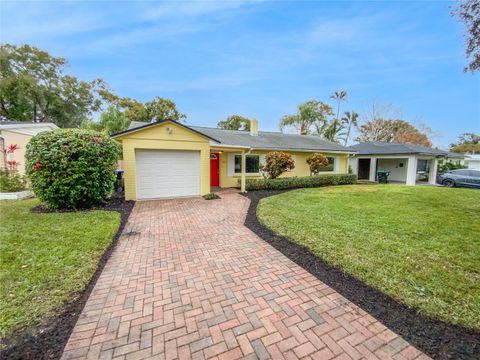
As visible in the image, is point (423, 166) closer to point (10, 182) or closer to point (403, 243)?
point (403, 243)

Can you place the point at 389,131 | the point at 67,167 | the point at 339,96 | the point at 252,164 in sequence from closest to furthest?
the point at 67,167 < the point at 252,164 < the point at 339,96 < the point at 389,131

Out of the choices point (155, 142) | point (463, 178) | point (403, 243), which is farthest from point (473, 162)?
point (155, 142)

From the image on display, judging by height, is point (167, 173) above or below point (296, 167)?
below

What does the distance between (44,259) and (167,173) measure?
6020 mm

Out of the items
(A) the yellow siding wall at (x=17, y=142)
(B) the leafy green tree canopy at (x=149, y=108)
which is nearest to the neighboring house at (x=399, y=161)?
(B) the leafy green tree canopy at (x=149, y=108)

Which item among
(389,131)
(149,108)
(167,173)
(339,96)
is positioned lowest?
(167,173)

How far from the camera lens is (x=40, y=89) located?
70.9ft

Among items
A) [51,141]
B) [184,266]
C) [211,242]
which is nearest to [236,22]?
[51,141]

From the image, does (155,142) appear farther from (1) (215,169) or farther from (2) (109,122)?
(2) (109,122)

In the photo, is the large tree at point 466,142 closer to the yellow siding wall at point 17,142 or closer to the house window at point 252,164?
the house window at point 252,164

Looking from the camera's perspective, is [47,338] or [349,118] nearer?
[47,338]

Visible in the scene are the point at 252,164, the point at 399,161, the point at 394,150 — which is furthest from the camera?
the point at 399,161

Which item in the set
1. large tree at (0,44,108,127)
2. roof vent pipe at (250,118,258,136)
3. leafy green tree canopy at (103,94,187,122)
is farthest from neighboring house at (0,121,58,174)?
large tree at (0,44,108,127)

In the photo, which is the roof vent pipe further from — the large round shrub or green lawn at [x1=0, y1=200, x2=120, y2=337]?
green lawn at [x1=0, y1=200, x2=120, y2=337]
